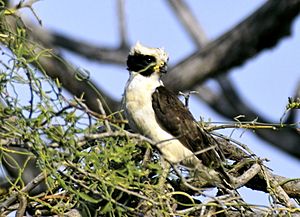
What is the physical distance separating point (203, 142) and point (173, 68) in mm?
3225

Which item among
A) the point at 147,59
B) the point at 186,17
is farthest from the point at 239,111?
the point at 147,59

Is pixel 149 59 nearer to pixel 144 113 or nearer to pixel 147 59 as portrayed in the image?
pixel 147 59

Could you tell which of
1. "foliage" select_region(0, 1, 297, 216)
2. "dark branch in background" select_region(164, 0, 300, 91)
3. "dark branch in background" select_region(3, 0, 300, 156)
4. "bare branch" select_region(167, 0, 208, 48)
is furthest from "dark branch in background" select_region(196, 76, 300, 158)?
"foliage" select_region(0, 1, 297, 216)

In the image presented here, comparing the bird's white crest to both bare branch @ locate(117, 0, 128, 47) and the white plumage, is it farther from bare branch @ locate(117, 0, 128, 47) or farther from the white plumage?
bare branch @ locate(117, 0, 128, 47)

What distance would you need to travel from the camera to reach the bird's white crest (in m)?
3.58

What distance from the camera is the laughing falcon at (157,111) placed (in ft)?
11.1

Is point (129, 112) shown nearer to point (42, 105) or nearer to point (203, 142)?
point (203, 142)

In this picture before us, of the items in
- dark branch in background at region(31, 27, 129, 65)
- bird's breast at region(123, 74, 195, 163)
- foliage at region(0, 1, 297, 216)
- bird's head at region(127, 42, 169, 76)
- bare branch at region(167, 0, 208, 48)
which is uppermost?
bare branch at region(167, 0, 208, 48)

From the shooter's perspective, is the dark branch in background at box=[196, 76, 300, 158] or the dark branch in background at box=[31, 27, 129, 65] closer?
the dark branch in background at box=[196, 76, 300, 158]

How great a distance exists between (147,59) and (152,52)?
0.04 meters

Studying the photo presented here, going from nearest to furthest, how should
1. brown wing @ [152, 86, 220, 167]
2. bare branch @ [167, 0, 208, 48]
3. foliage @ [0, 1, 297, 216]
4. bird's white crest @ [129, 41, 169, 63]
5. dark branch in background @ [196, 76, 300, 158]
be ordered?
foliage @ [0, 1, 297, 216] → brown wing @ [152, 86, 220, 167] → bird's white crest @ [129, 41, 169, 63] → dark branch in background @ [196, 76, 300, 158] → bare branch @ [167, 0, 208, 48]

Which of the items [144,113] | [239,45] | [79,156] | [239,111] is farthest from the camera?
[239,111]

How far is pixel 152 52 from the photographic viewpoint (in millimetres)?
3615

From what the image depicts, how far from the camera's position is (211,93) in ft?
26.0
